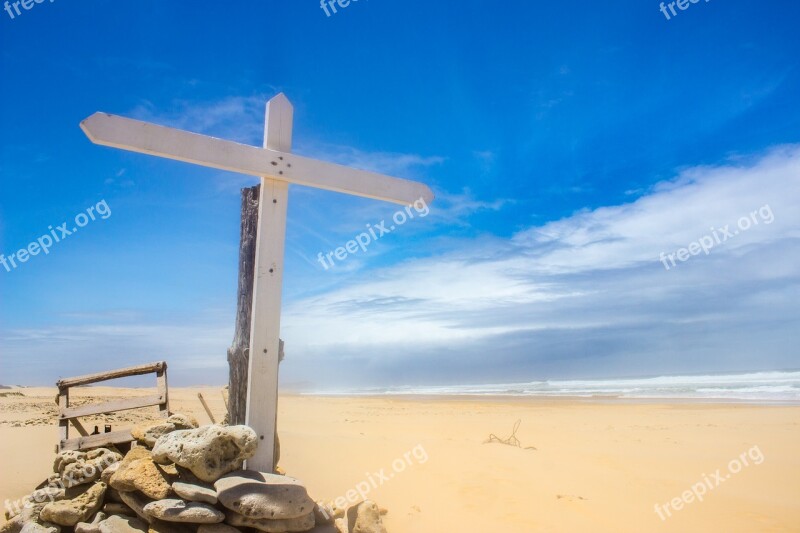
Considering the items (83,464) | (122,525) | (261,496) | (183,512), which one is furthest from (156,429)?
(261,496)

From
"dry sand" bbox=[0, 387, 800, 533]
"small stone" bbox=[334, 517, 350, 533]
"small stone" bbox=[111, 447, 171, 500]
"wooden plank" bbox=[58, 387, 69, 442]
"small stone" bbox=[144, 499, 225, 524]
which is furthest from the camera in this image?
"dry sand" bbox=[0, 387, 800, 533]

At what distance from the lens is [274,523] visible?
Answer: 4.20 meters

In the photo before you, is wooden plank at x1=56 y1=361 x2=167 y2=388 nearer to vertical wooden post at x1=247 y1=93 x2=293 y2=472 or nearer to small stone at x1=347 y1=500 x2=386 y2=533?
vertical wooden post at x1=247 y1=93 x2=293 y2=472

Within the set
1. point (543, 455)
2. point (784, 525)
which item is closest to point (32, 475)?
point (543, 455)

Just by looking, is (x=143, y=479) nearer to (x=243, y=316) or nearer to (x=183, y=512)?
(x=183, y=512)

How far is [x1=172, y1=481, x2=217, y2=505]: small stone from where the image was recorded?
13.2 ft

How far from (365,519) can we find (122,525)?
227 centimetres

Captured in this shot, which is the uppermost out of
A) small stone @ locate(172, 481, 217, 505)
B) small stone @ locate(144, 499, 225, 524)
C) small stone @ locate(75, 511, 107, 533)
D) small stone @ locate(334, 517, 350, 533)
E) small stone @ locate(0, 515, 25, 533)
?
small stone @ locate(172, 481, 217, 505)

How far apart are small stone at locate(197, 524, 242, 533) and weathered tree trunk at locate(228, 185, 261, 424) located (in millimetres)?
919

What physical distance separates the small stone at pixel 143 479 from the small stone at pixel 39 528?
74 cm

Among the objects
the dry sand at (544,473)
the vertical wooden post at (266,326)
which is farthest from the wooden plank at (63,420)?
the vertical wooden post at (266,326)
